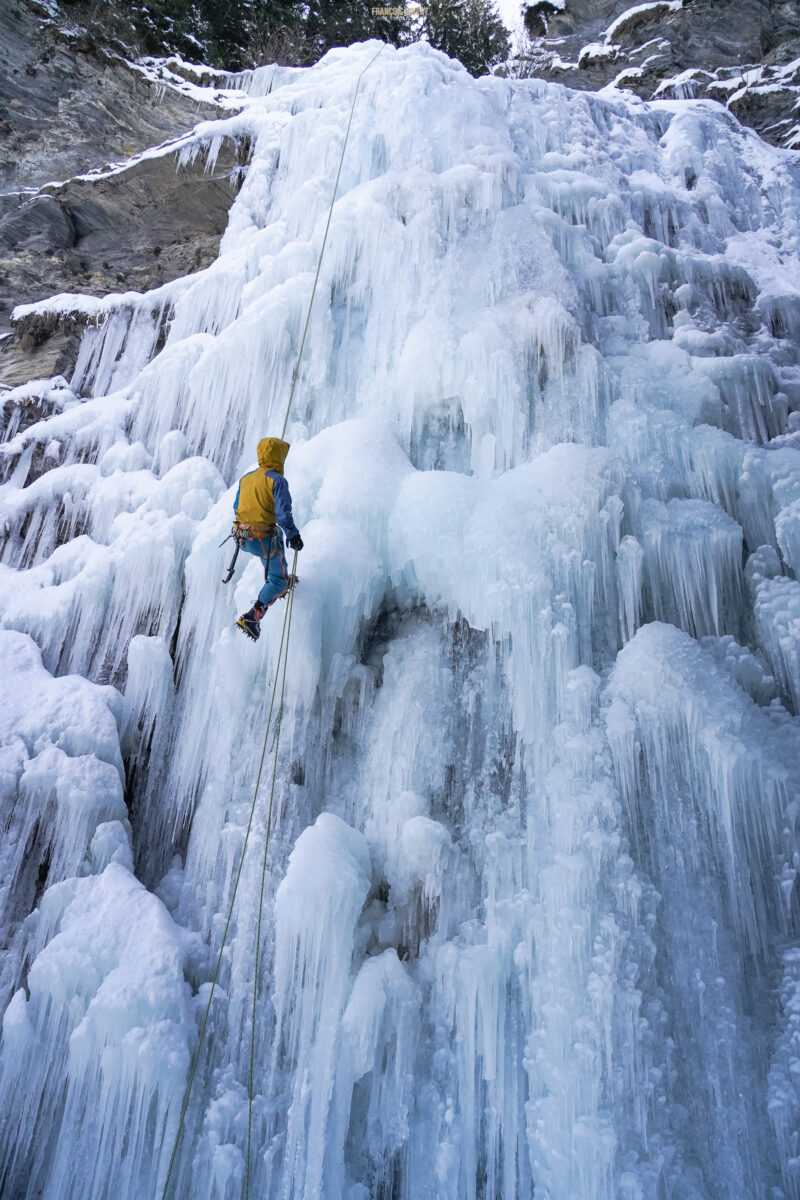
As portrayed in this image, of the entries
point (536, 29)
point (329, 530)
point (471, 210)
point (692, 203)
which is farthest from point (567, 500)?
point (536, 29)

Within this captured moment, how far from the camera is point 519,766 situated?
132 inches

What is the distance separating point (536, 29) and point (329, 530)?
1124cm

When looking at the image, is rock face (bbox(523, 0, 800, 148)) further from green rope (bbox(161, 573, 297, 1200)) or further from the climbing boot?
green rope (bbox(161, 573, 297, 1200))

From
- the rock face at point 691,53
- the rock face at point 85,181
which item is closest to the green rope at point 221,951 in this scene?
the rock face at point 85,181

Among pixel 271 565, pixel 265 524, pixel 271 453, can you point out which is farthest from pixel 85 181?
pixel 271 565

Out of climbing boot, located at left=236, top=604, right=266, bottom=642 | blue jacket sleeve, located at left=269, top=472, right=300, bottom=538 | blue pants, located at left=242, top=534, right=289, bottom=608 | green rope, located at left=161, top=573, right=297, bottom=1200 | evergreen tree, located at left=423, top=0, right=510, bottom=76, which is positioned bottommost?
green rope, located at left=161, top=573, right=297, bottom=1200

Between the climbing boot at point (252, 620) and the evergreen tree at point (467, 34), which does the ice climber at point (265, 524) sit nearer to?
the climbing boot at point (252, 620)

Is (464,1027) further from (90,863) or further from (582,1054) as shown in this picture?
(90,863)

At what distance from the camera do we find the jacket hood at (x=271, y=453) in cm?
348

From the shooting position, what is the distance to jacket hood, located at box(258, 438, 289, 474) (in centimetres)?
348

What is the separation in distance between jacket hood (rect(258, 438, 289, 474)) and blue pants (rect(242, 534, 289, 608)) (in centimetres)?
35

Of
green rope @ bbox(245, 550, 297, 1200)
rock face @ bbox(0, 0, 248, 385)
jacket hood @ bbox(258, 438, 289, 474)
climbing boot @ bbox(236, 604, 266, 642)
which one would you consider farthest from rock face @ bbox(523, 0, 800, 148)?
green rope @ bbox(245, 550, 297, 1200)

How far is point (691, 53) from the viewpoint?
8664 mm

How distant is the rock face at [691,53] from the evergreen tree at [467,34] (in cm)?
92
